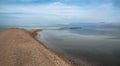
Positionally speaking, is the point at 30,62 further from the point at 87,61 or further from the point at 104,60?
the point at 104,60

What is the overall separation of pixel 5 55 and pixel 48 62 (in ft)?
14.1

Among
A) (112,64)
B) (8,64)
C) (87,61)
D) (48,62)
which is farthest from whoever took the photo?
(87,61)

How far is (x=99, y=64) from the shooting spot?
1416cm

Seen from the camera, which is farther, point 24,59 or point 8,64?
point 24,59

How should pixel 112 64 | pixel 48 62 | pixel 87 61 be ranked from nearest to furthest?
pixel 48 62 → pixel 112 64 → pixel 87 61

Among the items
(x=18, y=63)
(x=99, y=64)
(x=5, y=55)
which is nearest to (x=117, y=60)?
(x=99, y=64)

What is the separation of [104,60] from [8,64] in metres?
8.52

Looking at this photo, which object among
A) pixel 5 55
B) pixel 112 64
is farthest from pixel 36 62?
pixel 112 64

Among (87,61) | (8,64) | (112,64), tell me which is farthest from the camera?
(87,61)

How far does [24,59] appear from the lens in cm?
1332

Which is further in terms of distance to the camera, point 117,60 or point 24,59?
point 117,60

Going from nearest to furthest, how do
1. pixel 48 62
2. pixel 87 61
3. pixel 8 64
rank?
1. pixel 8 64
2. pixel 48 62
3. pixel 87 61

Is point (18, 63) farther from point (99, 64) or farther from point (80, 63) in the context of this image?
point (99, 64)

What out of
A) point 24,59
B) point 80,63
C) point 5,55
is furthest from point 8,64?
point 80,63
